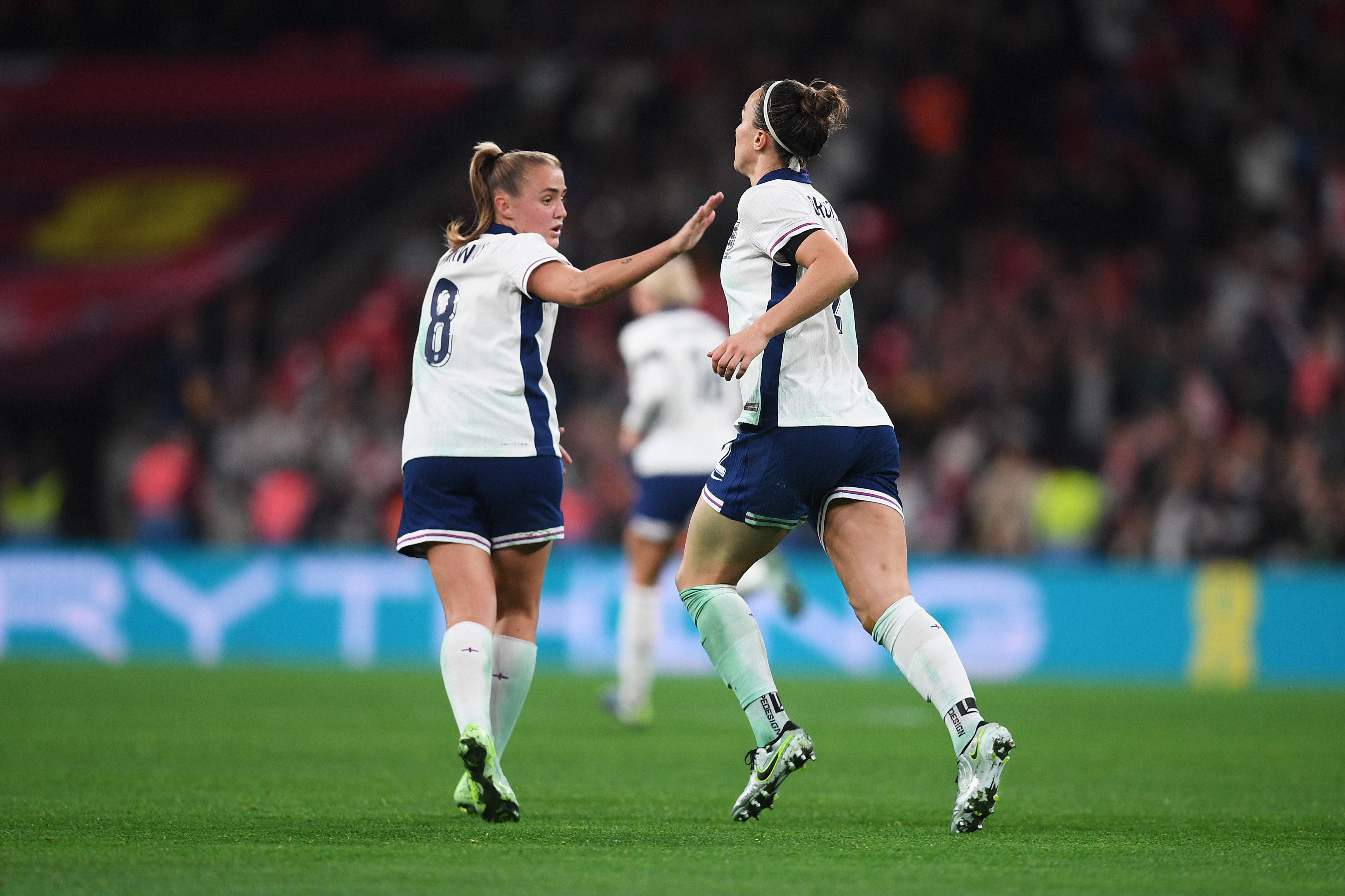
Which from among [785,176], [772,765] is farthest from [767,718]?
[785,176]

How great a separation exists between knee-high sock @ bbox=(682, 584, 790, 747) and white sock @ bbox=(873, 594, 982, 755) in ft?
1.33

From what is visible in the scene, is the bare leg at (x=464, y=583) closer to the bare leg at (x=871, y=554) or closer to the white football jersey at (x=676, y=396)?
the bare leg at (x=871, y=554)

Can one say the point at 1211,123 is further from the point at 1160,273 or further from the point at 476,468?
the point at 476,468

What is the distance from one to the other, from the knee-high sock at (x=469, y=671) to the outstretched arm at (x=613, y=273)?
1.07 metres

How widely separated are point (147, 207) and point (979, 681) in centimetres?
1379

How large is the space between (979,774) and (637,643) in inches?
175

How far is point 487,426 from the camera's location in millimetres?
5484

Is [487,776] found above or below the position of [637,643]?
above

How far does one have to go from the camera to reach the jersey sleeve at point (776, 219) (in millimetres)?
5191

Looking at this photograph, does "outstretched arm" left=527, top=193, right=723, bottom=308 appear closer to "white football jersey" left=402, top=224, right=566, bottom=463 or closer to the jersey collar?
"white football jersey" left=402, top=224, right=566, bottom=463

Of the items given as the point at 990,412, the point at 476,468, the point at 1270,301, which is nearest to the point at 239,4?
the point at 990,412

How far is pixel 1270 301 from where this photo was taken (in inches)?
652

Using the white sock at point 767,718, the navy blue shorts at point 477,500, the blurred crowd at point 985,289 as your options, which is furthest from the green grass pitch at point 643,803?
the blurred crowd at point 985,289

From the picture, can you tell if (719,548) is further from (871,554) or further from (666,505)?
(666,505)
